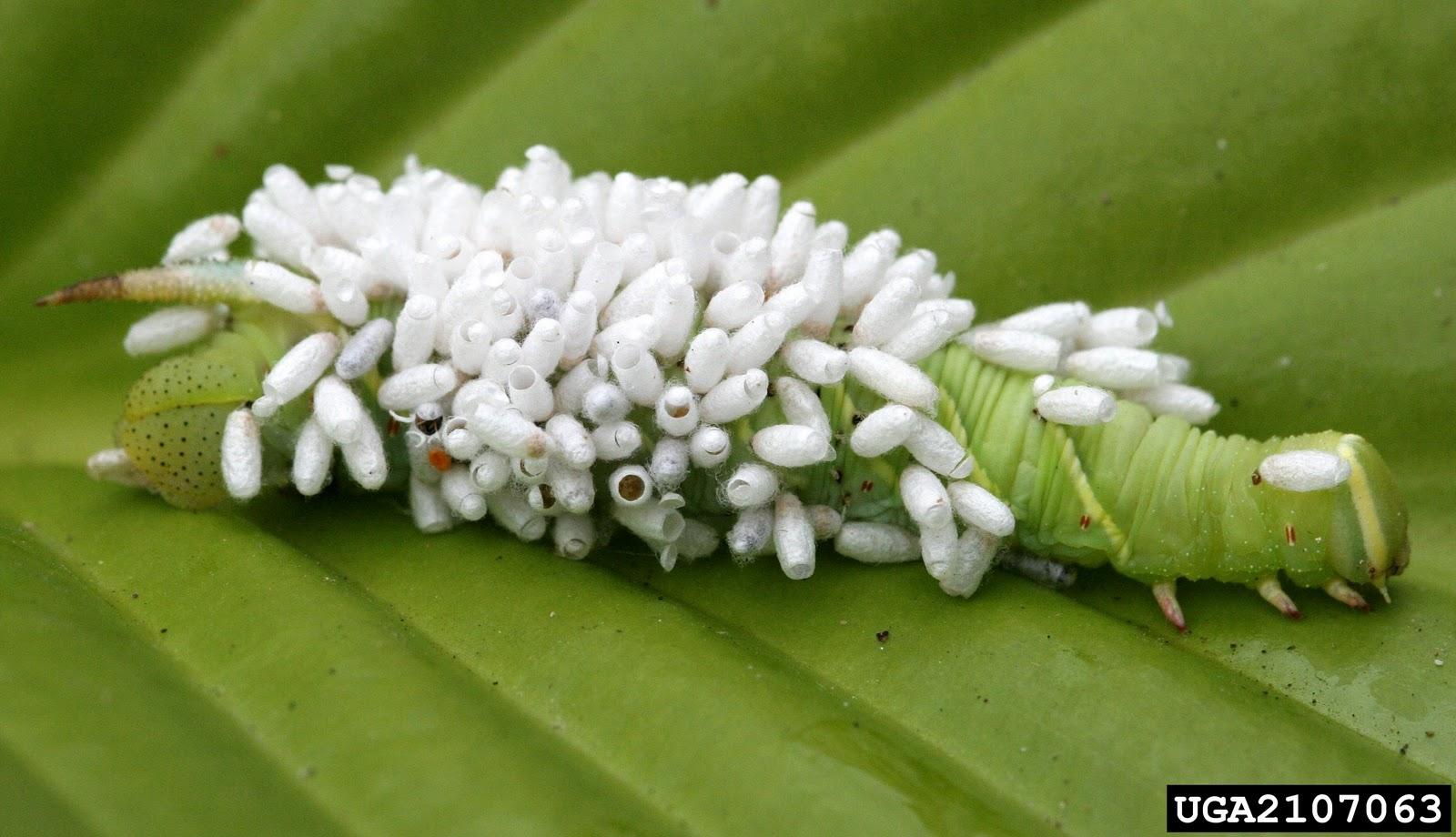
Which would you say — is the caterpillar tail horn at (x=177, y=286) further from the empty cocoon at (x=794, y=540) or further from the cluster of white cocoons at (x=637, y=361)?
the empty cocoon at (x=794, y=540)

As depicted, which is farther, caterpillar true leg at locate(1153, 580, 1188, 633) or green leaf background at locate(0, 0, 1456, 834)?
caterpillar true leg at locate(1153, 580, 1188, 633)

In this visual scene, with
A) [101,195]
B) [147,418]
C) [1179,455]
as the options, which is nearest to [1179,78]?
[1179,455]

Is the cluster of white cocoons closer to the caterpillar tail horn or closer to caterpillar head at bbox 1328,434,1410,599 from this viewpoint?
Result: the caterpillar tail horn

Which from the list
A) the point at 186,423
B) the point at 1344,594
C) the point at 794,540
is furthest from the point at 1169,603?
the point at 186,423

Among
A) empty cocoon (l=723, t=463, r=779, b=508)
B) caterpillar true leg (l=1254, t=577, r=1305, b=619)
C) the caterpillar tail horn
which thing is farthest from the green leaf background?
the caterpillar tail horn

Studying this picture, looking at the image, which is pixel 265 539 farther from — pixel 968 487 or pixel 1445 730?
pixel 1445 730

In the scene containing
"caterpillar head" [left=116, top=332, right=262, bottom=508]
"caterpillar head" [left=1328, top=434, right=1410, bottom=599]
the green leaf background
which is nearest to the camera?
the green leaf background

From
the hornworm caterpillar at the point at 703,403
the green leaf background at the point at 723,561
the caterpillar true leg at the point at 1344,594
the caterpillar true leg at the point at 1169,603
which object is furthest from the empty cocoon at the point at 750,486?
the caterpillar true leg at the point at 1344,594
